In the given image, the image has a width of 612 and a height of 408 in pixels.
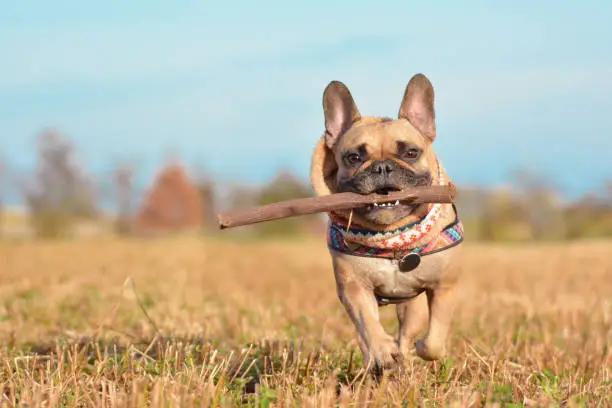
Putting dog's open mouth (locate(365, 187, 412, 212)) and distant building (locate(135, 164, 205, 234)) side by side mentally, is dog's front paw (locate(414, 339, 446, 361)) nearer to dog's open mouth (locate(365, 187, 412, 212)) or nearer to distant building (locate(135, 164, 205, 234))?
dog's open mouth (locate(365, 187, 412, 212))

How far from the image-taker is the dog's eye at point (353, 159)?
4.56 m

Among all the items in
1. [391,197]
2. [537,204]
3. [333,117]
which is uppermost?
[333,117]

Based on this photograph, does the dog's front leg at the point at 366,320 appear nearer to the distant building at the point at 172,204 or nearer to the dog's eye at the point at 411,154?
the dog's eye at the point at 411,154

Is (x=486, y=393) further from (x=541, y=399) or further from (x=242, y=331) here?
(x=242, y=331)

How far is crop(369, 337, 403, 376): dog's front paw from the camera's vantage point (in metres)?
4.38

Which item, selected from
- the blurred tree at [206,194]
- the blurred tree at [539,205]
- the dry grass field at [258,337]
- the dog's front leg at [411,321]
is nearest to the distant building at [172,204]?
the blurred tree at [206,194]

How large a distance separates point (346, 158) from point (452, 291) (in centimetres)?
112

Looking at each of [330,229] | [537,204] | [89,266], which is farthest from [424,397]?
[537,204]

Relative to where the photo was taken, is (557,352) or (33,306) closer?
(557,352)

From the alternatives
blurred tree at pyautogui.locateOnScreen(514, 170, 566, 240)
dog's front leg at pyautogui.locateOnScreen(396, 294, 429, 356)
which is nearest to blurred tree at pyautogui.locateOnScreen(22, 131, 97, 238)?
blurred tree at pyautogui.locateOnScreen(514, 170, 566, 240)

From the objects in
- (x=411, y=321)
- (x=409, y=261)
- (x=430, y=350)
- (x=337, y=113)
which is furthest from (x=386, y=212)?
(x=411, y=321)

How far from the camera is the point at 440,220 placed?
4.75 m

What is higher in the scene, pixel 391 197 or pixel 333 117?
pixel 333 117

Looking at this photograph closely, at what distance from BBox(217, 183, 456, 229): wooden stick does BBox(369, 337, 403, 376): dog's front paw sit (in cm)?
83
